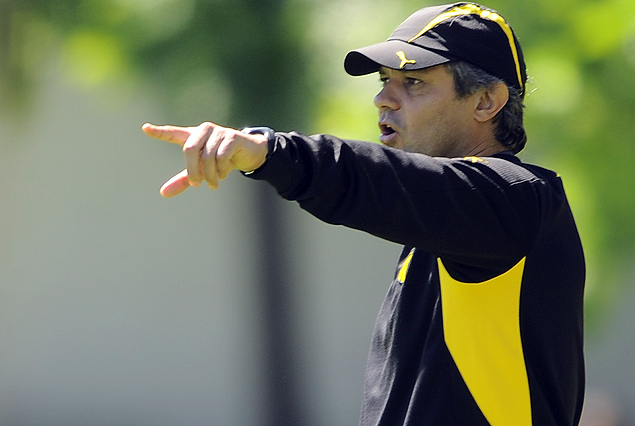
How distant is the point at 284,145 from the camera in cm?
139

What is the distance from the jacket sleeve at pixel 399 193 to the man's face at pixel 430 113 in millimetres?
404

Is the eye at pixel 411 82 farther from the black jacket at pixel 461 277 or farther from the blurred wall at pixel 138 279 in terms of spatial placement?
the blurred wall at pixel 138 279

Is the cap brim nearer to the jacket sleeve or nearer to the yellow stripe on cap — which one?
the yellow stripe on cap

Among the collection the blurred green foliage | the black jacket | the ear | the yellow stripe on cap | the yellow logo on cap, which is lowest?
the black jacket

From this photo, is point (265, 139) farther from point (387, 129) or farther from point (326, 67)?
point (326, 67)

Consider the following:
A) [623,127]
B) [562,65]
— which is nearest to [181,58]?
[562,65]

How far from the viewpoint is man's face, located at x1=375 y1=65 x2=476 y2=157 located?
6.23ft

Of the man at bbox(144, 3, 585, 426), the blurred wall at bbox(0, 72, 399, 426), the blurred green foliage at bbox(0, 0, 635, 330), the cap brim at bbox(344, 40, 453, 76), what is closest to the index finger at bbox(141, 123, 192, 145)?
the man at bbox(144, 3, 585, 426)

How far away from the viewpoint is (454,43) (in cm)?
185

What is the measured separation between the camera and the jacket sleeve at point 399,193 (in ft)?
4.58

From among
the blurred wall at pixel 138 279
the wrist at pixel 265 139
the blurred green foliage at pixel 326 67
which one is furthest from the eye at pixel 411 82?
the blurred wall at pixel 138 279

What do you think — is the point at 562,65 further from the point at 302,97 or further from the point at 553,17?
the point at 302,97

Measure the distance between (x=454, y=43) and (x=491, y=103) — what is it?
0.55 ft

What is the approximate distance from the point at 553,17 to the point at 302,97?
54.2 inches
